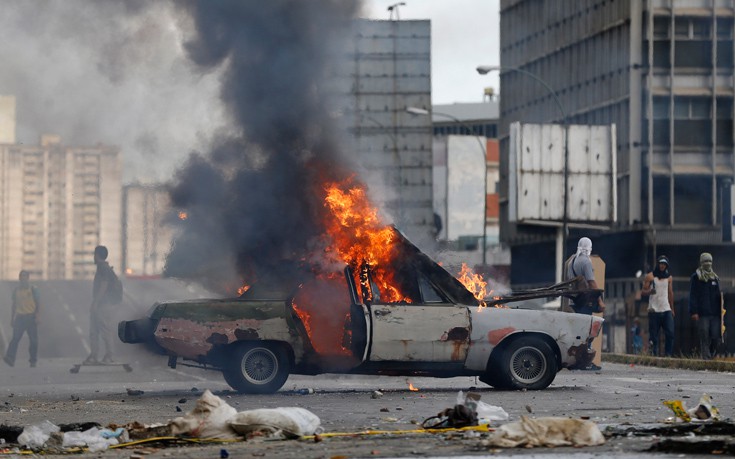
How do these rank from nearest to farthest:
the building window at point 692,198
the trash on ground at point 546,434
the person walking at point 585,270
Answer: the trash on ground at point 546,434, the person walking at point 585,270, the building window at point 692,198

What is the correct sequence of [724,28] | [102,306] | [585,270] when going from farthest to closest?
[724,28] < [102,306] < [585,270]

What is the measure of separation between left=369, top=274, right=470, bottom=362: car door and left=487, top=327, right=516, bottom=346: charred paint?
24cm

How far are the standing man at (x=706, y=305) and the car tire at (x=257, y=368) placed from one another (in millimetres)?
10430

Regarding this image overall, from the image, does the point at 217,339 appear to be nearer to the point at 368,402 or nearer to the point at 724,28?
the point at 368,402

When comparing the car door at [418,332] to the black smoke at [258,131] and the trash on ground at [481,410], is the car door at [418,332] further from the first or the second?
the trash on ground at [481,410]

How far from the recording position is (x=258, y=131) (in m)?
17.5

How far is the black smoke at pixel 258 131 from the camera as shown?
17.0 meters

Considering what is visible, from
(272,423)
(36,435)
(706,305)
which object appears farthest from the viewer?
(706,305)

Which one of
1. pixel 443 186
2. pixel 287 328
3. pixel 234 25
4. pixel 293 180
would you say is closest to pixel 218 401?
pixel 287 328

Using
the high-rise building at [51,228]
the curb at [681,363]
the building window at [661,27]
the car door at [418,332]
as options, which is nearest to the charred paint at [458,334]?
the car door at [418,332]

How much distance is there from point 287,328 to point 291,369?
1.38 feet

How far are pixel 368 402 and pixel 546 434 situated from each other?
5.03 metres

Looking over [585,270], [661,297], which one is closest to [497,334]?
[585,270]

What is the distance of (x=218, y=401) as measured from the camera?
1035 centimetres
